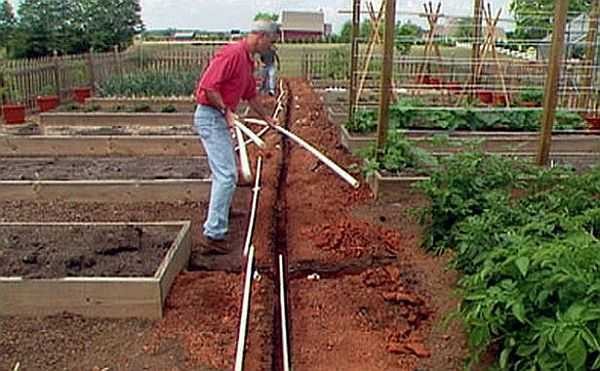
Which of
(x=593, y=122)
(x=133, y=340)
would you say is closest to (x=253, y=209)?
(x=133, y=340)

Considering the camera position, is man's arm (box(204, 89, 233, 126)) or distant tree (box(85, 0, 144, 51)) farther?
distant tree (box(85, 0, 144, 51))

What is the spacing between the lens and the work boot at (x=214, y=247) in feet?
15.9

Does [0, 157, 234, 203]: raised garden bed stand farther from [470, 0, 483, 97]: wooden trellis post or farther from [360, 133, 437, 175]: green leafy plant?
[470, 0, 483, 97]: wooden trellis post

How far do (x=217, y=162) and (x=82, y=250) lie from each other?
117 cm

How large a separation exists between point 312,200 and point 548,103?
2.40 meters

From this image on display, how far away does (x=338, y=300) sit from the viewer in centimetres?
406

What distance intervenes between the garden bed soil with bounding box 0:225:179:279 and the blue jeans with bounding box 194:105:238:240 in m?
0.33

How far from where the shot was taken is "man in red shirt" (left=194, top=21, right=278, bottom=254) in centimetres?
475

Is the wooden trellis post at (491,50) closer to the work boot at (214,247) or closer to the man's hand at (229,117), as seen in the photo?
the man's hand at (229,117)

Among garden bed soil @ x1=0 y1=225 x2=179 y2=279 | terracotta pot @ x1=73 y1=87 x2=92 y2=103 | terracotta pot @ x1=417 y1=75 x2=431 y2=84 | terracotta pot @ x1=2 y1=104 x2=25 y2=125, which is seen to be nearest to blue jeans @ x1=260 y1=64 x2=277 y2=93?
terracotta pot @ x1=417 y1=75 x2=431 y2=84

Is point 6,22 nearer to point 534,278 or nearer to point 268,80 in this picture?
point 268,80

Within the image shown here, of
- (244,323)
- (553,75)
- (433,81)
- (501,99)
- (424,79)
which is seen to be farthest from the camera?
(433,81)

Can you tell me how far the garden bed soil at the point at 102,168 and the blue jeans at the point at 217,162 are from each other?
162 cm

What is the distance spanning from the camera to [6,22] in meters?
19.0
